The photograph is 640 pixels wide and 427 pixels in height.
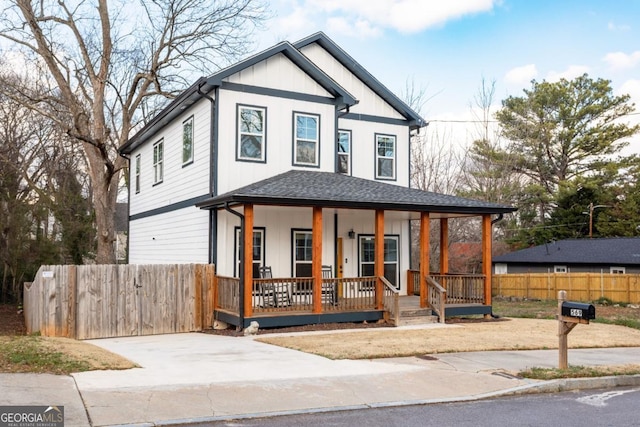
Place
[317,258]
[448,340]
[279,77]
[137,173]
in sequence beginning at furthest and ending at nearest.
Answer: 1. [137,173]
2. [279,77]
3. [317,258]
4. [448,340]

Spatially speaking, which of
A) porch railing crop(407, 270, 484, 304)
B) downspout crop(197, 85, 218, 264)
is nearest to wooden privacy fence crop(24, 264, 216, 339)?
downspout crop(197, 85, 218, 264)

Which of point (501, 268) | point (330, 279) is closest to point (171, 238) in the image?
point (330, 279)

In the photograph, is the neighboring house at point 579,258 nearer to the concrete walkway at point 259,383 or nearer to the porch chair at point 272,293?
the concrete walkway at point 259,383

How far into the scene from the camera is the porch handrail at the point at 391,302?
47.7ft

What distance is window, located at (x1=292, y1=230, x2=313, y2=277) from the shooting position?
15953 mm

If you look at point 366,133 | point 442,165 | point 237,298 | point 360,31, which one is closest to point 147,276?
point 237,298

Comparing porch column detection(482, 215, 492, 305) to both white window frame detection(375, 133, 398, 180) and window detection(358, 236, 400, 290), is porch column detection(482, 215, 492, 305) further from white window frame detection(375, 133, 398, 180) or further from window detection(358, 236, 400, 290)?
white window frame detection(375, 133, 398, 180)

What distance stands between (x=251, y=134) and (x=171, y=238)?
16.0 ft

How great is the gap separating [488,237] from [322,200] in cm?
573

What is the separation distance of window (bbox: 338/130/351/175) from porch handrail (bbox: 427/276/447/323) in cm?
457

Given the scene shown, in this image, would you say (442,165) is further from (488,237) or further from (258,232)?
(258,232)

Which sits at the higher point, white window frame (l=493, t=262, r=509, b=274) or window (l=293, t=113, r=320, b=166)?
window (l=293, t=113, r=320, b=166)

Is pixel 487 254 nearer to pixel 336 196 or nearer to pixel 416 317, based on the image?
pixel 416 317

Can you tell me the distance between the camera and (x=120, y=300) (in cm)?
1343
